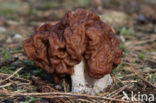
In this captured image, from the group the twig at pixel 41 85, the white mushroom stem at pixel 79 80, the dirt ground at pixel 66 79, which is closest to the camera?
the dirt ground at pixel 66 79

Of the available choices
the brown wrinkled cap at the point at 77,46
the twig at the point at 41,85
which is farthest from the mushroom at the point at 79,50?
the twig at the point at 41,85

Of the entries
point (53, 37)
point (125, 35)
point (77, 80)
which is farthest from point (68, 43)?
point (125, 35)

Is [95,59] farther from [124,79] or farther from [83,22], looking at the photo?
[124,79]

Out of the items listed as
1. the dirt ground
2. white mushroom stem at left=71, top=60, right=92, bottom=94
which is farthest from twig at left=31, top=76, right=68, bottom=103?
white mushroom stem at left=71, top=60, right=92, bottom=94

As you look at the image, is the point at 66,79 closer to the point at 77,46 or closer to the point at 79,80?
the point at 79,80

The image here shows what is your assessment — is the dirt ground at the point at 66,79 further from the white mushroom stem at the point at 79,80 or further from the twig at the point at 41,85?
the white mushroom stem at the point at 79,80

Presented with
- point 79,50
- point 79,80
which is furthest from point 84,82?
point 79,50
